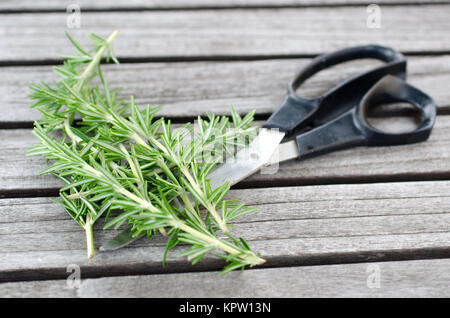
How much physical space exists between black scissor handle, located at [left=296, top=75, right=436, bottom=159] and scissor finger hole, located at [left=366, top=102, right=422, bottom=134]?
0.06 metres

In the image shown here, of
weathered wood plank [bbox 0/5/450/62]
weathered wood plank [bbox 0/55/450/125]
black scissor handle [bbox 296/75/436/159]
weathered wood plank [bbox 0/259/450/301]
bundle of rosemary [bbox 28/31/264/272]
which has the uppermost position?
weathered wood plank [bbox 0/5/450/62]

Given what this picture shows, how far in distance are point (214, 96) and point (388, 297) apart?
751 millimetres

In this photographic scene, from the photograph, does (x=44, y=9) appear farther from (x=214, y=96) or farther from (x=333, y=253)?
(x=333, y=253)

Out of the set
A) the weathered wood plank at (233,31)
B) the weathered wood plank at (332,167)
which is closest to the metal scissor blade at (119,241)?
the weathered wood plank at (332,167)

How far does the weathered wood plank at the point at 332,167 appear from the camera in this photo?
1.08 m

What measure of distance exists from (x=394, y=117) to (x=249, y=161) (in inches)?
19.7

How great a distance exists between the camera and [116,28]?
1.55 metres

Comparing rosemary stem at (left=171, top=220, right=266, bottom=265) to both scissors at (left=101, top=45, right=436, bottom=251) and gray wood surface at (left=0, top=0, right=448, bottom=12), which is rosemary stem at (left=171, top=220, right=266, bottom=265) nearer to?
scissors at (left=101, top=45, right=436, bottom=251)

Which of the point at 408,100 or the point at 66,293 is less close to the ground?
the point at 408,100

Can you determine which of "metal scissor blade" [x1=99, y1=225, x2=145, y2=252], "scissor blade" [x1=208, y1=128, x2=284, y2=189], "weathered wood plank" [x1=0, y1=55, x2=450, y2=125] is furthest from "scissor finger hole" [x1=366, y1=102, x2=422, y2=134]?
"metal scissor blade" [x1=99, y1=225, x2=145, y2=252]

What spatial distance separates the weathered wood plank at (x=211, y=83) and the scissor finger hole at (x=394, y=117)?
0.40ft

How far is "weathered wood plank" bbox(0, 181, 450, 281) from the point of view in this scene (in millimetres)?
942

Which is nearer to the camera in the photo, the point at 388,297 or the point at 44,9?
the point at 388,297
